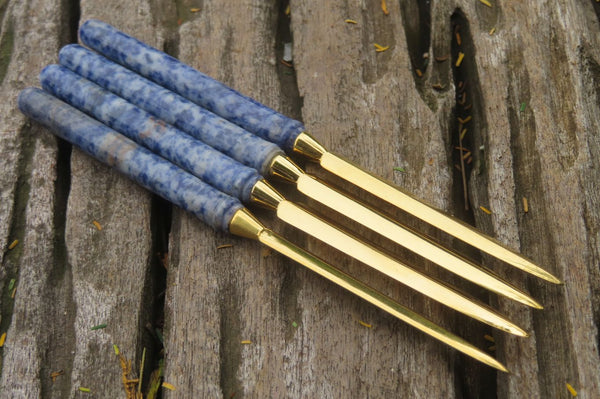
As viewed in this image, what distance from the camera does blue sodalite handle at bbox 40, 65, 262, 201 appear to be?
3.37ft

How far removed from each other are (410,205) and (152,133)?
0.49 meters

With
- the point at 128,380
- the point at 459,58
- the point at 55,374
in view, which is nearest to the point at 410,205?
the point at 459,58

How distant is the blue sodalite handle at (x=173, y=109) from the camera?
3.47 ft

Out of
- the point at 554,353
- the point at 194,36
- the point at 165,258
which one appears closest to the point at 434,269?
the point at 554,353

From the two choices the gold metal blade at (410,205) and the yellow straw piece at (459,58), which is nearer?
the gold metal blade at (410,205)

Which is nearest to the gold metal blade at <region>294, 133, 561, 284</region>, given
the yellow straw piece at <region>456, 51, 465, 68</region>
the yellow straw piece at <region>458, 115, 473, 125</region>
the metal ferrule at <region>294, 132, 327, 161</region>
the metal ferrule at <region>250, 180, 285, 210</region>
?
the metal ferrule at <region>294, 132, 327, 161</region>

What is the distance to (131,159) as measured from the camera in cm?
107

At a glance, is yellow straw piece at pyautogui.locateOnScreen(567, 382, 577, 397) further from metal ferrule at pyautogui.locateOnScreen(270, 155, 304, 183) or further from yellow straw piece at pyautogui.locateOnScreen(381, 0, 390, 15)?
yellow straw piece at pyautogui.locateOnScreen(381, 0, 390, 15)

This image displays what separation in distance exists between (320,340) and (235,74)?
61cm

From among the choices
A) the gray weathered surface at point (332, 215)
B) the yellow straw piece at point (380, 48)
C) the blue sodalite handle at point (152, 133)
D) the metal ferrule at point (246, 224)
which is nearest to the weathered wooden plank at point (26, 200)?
the gray weathered surface at point (332, 215)

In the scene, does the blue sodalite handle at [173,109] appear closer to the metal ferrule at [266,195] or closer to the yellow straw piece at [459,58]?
the metal ferrule at [266,195]

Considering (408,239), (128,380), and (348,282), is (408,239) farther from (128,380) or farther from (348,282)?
(128,380)

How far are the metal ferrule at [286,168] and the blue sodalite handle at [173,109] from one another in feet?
0.04

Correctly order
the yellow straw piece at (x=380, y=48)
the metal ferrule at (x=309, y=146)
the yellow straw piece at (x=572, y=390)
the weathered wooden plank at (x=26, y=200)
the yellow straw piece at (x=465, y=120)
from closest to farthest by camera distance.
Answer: the yellow straw piece at (x=572, y=390), the weathered wooden plank at (x=26, y=200), the metal ferrule at (x=309, y=146), the yellow straw piece at (x=465, y=120), the yellow straw piece at (x=380, y=48)
